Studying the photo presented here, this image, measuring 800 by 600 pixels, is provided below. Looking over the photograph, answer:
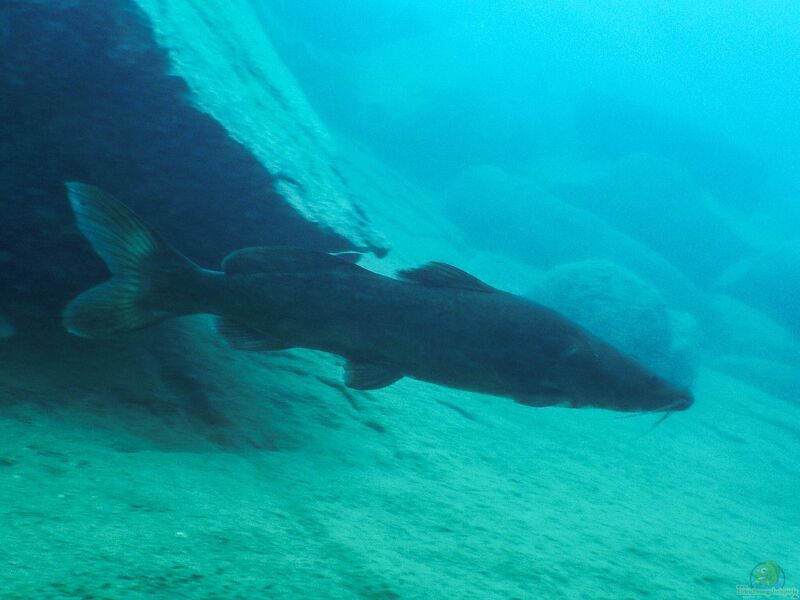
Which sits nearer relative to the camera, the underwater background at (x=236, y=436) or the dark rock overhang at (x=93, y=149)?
the underwater background at (x=236, y=436)

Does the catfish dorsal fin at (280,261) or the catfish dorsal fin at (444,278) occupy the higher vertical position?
the catfish dorsal fin at (444,278)

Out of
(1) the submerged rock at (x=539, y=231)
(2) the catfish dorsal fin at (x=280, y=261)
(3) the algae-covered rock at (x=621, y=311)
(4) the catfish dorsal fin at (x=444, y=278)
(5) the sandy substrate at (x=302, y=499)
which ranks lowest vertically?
(5) the sandy substrate at (x=302, y=499)

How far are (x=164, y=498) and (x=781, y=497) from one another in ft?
22.9

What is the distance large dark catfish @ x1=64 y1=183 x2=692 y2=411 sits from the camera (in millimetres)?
2029

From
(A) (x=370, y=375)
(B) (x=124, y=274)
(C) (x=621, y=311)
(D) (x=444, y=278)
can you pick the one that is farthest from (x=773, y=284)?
(B) (x=124, y=274)

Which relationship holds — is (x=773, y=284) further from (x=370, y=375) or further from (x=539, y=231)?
(x=370, y=375)

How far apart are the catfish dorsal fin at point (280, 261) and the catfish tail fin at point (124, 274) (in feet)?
0.57

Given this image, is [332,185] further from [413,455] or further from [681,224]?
[681,224]

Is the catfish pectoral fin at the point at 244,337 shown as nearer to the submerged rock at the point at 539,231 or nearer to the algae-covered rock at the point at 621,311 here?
the algae-covered rock at the point at 621,311

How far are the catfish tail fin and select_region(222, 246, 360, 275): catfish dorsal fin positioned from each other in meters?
0.17

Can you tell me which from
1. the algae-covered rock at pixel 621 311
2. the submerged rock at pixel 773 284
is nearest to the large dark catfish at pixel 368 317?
the algae-covered rock at pixel 621 311

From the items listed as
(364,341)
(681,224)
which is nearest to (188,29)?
(364,341)

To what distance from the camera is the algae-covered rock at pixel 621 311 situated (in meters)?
10.3

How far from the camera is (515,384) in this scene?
81.0 inches
